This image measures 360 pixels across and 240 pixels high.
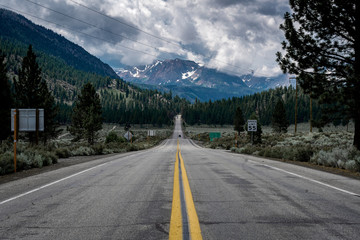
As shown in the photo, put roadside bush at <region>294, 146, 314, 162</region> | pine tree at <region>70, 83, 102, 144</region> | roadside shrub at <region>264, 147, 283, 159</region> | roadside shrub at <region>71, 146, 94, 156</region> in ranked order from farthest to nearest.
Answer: pine tree at <region>70, 83, 102, 144</region>
roadside shrub at <region>71, 146, 94, 156</region>
roadside shrub at <region>264, 147, 283, 159</region>
roadside bush at <region>294, 146, 314, 162</region>

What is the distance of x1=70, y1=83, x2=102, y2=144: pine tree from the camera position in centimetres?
4325

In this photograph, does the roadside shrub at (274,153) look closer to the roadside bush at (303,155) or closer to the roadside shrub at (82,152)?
the roadside bush at (303,155)

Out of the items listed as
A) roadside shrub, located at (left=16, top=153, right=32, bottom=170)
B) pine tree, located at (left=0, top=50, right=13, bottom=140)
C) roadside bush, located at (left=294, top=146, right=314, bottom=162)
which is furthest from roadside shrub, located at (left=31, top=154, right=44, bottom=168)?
pine tree, located at (left=0, top=50, right=13, bottom=140)

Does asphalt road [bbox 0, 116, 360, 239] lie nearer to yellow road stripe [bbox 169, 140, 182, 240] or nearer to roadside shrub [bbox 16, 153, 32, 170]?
yellow road stripe [bbox 169, 140, 182, 240]

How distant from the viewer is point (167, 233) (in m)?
3.27

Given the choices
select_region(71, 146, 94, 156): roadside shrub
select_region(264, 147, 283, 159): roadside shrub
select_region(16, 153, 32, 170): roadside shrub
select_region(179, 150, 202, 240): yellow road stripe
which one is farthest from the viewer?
select_region(71, 146, 94, 156): roadside shrub

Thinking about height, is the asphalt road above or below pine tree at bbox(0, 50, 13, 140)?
below

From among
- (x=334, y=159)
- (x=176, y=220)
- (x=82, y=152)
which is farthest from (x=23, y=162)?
(x=334, y=159)

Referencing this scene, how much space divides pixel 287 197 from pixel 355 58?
12206 mm

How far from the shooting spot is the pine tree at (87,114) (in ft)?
142

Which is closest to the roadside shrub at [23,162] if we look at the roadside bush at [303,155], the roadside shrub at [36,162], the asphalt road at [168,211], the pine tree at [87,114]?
the roadside shrub at [36,162]

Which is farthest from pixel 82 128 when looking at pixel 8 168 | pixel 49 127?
pixel 8 168

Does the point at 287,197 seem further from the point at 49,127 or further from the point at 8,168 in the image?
the point at 49,127

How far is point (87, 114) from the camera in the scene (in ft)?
143
